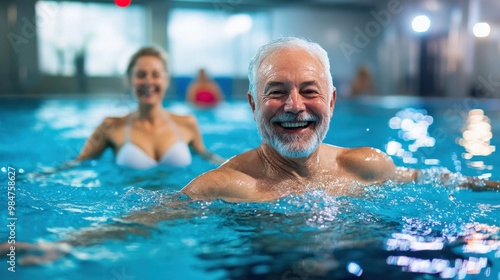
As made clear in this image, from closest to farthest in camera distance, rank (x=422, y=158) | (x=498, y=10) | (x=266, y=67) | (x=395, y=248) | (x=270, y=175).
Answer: (x=395, y=248)
(x=266, y=67)
(x=270, y=175)
(x=422, y=158)
(x=498, y=10)

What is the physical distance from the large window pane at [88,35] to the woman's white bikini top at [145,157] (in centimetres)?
1546

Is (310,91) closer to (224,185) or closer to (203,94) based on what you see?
(224,185)

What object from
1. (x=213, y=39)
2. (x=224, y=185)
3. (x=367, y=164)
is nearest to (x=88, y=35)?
(x=213, y=39)

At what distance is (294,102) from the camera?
2.51 m

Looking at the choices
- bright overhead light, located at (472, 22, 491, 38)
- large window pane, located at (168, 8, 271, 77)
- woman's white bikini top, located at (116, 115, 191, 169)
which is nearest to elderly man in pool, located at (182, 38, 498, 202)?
Result: woman's white bikini top, located at (116, 115, 191, 169)

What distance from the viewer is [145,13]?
68.0 ft

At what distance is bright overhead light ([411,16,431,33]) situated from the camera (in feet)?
62.6

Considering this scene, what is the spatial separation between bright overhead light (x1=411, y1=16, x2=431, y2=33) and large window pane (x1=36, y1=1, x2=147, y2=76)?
9.94m

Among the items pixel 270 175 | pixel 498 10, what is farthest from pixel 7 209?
pixel 498 10

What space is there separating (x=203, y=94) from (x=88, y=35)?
399 inches

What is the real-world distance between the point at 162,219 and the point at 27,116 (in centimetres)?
851

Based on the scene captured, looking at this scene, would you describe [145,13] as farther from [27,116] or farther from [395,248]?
[395,248]

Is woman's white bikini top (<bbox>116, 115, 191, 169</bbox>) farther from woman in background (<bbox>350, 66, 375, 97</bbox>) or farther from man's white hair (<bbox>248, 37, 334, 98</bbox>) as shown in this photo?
woman in background (<bbox>350, 66, 375, 97</bbox>)

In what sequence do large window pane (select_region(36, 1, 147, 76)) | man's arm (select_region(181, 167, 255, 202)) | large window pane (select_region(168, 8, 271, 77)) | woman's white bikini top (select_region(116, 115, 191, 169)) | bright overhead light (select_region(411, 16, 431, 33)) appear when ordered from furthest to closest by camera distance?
large window pane (select_region(168, 8, 271, 77)) → large window pane (select_region(36, 1, 147, 76)) → bright overhead light (select_region(411, 16, 431, 33)) → woman's white bikini top (select_region(116, 115, 191, 169)) → man's arm (select_region(181, 167, 255, 202))
